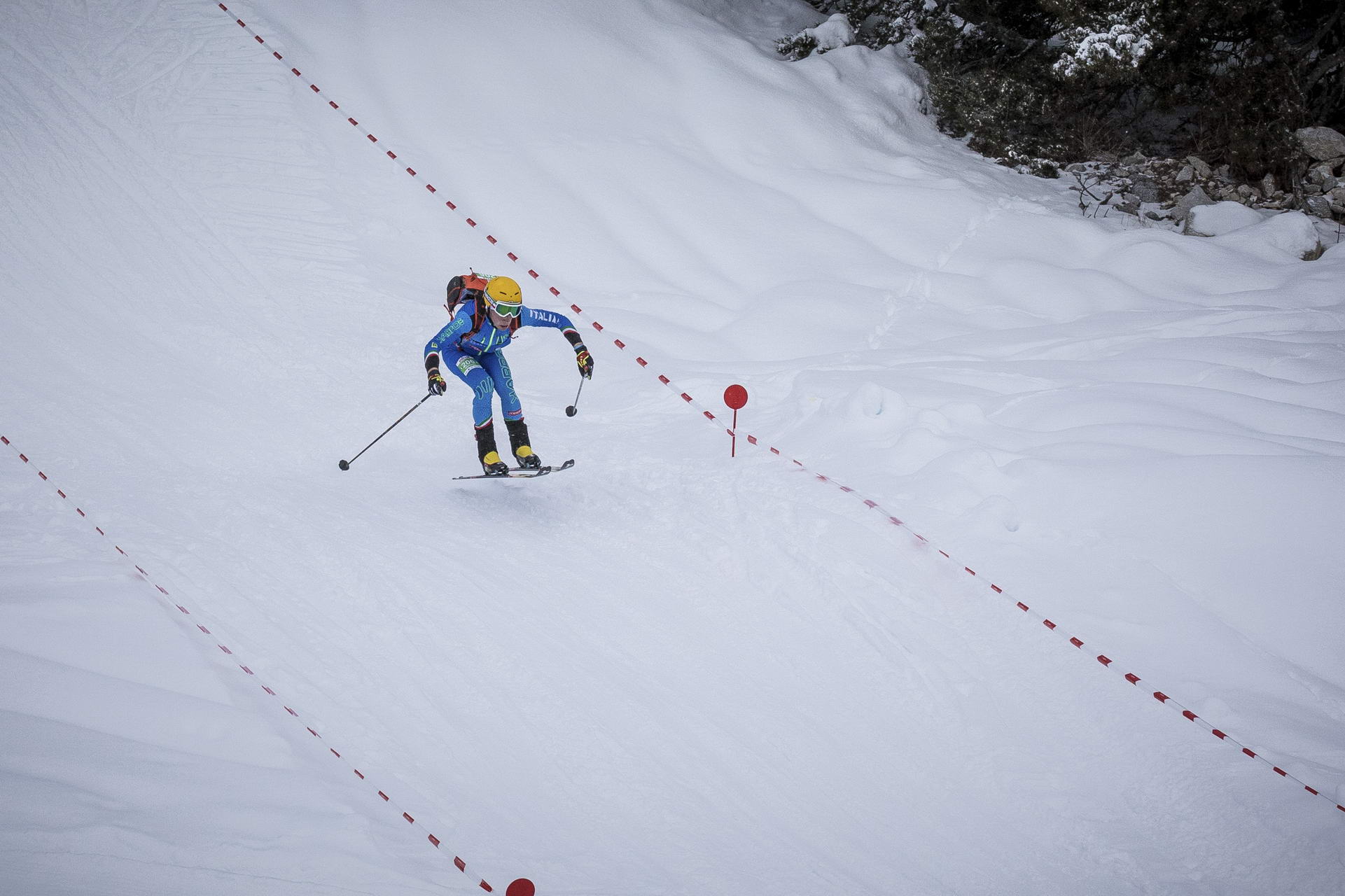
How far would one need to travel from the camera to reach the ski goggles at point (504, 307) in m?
5.83

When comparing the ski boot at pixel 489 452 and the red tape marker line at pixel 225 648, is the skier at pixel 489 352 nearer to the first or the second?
the ski boot at pixel 489 452

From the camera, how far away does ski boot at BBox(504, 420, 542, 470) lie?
20.2ft

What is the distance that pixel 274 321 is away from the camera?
855cm

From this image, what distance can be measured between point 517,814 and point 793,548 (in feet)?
8.35

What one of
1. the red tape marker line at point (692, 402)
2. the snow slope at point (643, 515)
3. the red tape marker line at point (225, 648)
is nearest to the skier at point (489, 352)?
the snow slope at point (643, 515)

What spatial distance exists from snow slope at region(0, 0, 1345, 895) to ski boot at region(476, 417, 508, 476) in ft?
1.25

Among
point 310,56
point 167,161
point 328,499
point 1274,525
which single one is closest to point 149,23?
point 310,56

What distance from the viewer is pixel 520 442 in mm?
6266

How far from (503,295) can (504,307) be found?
9 centimetres

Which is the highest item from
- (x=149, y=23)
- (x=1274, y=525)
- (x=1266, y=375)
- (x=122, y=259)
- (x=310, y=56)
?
(x=149, y=23)

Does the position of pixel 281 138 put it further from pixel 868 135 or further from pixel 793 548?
pixel 793 548

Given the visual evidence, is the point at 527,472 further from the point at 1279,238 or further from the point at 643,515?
the point at 1279,238

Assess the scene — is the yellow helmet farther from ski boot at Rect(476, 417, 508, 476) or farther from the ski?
the ski

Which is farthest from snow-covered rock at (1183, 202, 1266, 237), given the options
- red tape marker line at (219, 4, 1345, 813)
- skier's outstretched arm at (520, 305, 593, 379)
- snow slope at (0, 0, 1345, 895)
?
skier's outstretched arm at (520, 305, 593, 379)
